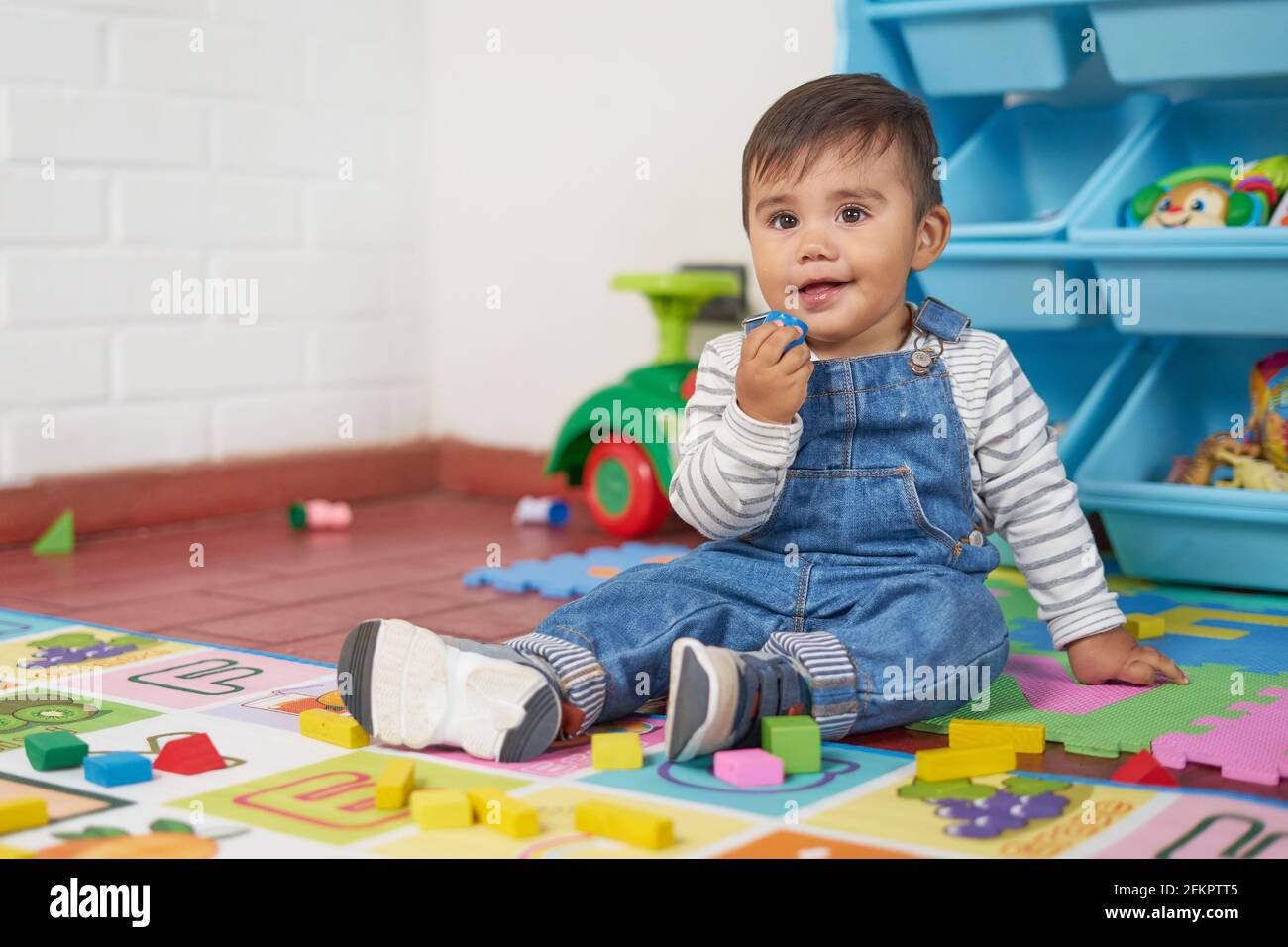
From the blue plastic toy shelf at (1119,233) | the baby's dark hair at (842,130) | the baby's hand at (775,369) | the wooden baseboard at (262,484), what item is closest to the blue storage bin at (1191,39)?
the blue plastic toy shelf at (1119,233)

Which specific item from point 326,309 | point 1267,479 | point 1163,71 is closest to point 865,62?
point 1163,71

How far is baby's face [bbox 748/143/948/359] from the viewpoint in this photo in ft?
4.14

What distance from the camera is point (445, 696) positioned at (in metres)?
1.11

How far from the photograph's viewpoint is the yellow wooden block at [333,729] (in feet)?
3.73

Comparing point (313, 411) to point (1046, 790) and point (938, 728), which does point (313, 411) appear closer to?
point (938, 728)

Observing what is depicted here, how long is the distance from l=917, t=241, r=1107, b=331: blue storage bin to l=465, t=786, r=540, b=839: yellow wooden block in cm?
108

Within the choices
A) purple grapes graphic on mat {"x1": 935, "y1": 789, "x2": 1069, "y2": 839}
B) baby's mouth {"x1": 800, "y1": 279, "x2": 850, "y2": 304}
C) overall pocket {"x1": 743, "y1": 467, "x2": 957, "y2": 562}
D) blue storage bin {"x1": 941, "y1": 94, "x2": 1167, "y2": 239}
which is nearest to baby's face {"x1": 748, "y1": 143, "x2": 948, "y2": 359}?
baby's mouth {"x1": 800, "y1": 279, "x2": 850, "y2": 304}

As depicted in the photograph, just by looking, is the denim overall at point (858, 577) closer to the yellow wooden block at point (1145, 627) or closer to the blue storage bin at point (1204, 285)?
the yellow wooden block at point (1145, 627)

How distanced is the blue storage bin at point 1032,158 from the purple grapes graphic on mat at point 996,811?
1.07 m

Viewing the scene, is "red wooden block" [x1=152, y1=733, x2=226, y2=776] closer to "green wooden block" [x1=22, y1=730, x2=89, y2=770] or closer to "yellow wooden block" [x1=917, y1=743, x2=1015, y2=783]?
"green wooden block" [x1=22, y1=730, x2=89, y2=770]

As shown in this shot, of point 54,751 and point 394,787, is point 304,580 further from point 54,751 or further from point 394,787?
point 394,787

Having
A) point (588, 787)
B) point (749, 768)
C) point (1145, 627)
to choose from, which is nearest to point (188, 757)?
point (588, 787)

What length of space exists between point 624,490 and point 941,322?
91 centimetres

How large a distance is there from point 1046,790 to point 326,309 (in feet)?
5.66
